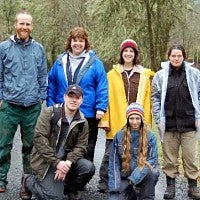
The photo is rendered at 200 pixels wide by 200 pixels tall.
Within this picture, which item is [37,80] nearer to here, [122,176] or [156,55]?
[122,176]

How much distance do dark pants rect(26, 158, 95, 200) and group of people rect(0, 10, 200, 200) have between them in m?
0.01

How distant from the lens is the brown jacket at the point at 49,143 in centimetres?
523

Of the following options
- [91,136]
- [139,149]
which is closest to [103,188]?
[91,136]

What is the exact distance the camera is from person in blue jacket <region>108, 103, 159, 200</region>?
5219mm

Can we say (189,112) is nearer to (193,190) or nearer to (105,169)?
(193,190)

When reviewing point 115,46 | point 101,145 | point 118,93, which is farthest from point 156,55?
point 118,93

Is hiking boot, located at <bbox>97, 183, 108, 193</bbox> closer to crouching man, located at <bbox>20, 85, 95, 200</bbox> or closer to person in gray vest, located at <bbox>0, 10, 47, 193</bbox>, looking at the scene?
crouching man, located at <bbox>20, 85, 95, 200</bbox>

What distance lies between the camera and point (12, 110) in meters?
5.62

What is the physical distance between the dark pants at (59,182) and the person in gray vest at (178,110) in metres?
1.17

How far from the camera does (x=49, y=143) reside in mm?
5336

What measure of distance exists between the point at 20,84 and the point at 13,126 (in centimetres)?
53

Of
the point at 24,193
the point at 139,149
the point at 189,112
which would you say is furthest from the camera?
the point at 189,112

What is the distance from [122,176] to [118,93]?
110cm

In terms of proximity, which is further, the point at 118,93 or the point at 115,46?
the point at 115,46
